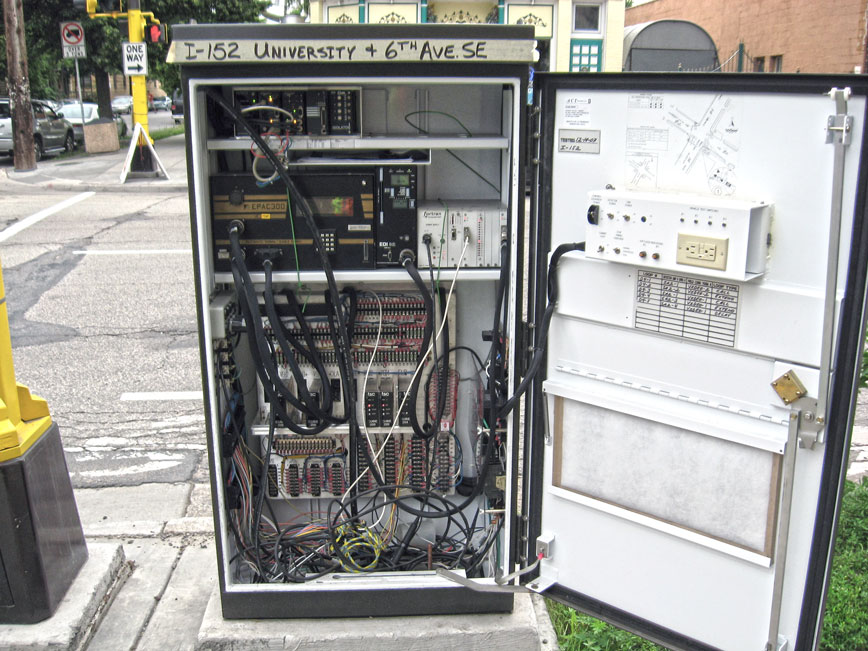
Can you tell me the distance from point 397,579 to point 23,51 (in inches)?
694

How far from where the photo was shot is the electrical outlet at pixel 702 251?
7.96 ft

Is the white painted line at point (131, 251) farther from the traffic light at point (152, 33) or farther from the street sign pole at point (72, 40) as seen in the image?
the street sign pole at point (72, 40)

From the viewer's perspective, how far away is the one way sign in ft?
48.2

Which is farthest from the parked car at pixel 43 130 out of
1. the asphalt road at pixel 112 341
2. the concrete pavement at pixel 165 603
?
the concrete pavement at pixel 165 603

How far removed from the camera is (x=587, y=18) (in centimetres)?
1647

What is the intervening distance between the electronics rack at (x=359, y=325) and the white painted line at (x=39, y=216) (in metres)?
8.99

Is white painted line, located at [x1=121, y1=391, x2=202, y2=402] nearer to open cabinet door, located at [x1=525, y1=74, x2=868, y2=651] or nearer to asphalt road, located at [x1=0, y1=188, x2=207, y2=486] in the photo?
asphalt road, located at [x1=0, y1=188, x2=207, y2=486]

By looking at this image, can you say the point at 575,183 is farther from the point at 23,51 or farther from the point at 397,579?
the point at 23,51

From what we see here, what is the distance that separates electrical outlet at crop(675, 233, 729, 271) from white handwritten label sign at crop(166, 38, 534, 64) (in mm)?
843

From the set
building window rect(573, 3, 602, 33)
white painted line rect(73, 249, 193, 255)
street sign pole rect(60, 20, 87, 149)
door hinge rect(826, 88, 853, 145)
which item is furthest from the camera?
street sign pole rect(60, 20, 87, 149)

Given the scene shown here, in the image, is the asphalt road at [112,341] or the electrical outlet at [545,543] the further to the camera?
the asphalt road at [112,341]

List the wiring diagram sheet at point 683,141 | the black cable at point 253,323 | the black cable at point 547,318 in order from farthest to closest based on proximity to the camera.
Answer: the black cable at point 253,323
the black cable at point 547,318
the wiring diagram sheet at point 683,141

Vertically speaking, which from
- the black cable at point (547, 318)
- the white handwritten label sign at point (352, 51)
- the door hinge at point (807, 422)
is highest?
the white handwritten label sign at point (352, 51)

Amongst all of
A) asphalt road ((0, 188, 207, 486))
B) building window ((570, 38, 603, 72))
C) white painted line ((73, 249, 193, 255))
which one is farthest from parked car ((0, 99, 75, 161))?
building window ((570, 38, 603, 72))
